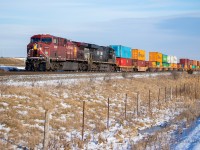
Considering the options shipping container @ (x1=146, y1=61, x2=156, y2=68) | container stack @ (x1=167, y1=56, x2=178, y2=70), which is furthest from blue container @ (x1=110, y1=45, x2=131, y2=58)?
container stack @ (x1=167, y1=56, x2=178, y2=70)

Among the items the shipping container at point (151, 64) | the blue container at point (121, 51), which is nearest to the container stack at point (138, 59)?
the shipping container at point (151, 64)

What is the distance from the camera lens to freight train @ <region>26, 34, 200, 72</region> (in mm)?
26938

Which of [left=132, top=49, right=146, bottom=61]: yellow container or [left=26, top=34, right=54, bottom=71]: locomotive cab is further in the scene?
[left=132, top=49, right=146, bottom=61]: yellow container

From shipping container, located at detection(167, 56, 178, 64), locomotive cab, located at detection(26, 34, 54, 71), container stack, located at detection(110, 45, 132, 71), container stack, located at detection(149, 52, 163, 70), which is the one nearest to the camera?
locomotive cab, located at detection(26, 34, 54, 71)

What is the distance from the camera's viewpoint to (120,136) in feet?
36.9

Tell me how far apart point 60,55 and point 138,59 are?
2354 centimetres

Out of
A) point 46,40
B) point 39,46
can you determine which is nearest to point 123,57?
point 46,40

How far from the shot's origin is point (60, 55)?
1142 inches

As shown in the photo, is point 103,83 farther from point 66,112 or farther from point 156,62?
point 156,62

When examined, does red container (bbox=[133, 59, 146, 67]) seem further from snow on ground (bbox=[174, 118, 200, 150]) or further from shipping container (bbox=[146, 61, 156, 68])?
snow on ground (bbox=[174, 118, 200, 150])

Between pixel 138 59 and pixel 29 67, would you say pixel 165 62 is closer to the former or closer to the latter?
pixel 138 59

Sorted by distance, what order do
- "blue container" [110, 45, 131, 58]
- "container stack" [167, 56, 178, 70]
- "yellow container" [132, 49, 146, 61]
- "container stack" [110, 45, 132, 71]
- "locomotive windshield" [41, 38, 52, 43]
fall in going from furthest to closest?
"container stack" [167, 56, 178, 70], "yellow container" [132, 49, 146, 61], "blue container" [110, 45, 131, 58], "container stack" [110, 45, 132, 71], "locomotive windshield" [41, 38, 52, 43]

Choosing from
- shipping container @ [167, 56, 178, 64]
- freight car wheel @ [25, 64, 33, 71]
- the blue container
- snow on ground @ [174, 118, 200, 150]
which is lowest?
snow on ground @ [174, 118, 200, 150]

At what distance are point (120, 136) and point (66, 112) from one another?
2.91m
